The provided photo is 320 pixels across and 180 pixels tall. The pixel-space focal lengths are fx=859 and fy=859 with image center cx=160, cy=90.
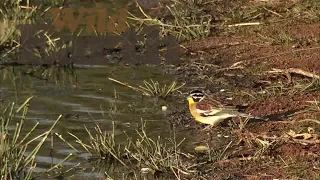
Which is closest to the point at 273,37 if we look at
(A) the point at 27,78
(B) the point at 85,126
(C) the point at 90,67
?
(C) the point at 90,67

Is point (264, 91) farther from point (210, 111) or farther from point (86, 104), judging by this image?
point (86, 104)

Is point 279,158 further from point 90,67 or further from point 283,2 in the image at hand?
point 283,2

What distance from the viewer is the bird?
8922 mm

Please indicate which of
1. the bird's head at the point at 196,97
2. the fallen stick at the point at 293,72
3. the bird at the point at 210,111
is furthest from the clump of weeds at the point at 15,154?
the fallen stick at the point at 293,72

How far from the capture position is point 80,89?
35.9ft

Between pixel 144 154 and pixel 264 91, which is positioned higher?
pixel 144 154

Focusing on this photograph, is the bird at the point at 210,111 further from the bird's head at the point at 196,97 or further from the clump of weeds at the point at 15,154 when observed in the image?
the clump of weeds at the point at 15,154

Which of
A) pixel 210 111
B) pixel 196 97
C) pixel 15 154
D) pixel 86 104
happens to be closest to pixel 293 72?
pixel 196 97

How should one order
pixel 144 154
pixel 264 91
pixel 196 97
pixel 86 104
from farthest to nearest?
pixel 264 91 → pixel 86 104 → pixel 196 97 → pixel 144 154

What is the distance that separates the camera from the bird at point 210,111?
8.92 metres

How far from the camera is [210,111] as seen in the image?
9.01 m

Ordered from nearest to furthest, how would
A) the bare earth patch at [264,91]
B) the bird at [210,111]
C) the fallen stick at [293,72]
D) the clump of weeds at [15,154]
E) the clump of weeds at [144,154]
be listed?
the clump of weeds at [15,154] < the clump of weeds at [144,154] < the bare earth patch at [264,91] < the bird at [210,111] < the fallen stick at [293,72]

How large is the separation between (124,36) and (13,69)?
2.30 metres

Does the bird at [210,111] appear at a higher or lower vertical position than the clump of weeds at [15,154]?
lower
